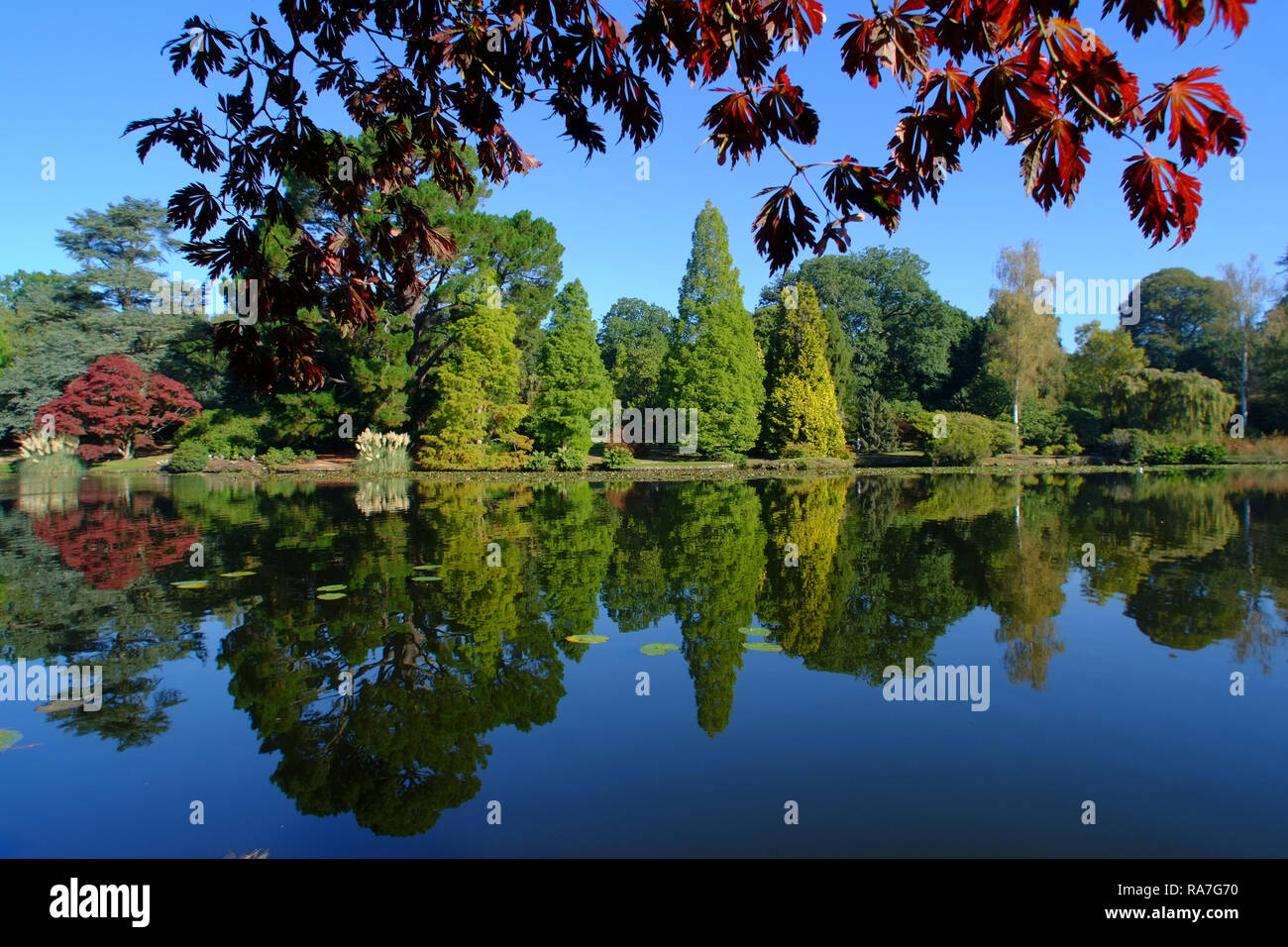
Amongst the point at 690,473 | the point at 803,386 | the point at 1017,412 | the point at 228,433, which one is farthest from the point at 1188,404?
the point at 228,433

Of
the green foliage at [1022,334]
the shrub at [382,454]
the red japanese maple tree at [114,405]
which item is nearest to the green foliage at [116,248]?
the red japanese maple tree at [114,405]

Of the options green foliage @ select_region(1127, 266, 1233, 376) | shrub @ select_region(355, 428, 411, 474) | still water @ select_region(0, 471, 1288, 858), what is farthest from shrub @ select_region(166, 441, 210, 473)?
green foliage @ select_region(1127, 266, 1233, 376)

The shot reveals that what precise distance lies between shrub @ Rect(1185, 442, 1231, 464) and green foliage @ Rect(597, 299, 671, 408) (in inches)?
817

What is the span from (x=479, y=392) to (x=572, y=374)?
332 centimetres

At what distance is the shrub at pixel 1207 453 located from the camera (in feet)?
94.5

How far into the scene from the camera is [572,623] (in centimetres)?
634

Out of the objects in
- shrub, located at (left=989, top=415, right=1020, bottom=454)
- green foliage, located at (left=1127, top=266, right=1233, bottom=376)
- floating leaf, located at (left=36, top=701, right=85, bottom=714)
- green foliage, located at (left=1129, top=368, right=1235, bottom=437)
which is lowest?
floating leaf, located at (left=36, top=701, right=85, bottom=714)

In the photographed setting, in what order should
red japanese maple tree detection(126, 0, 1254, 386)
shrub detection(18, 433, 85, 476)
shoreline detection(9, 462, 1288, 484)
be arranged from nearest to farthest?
1. red japanese maple tree detection(126, 0, 1254, 386)
2. shoreline detection(9, 462, 1288, 484)
3. shrub detection(18, 433, 85, 476)

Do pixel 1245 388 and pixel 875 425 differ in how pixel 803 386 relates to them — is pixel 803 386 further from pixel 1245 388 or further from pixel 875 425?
pixel 1245 388

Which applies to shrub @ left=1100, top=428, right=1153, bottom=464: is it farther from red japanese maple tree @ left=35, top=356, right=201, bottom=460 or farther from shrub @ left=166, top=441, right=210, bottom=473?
red japanese maple tree @ left=35, top=356, right=201, bottom=460

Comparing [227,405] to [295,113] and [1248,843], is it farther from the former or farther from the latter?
[1248,843]

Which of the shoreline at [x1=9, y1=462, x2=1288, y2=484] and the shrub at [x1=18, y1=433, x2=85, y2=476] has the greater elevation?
the shrub at [x1=18, y1=433, x2=85, y2=476]

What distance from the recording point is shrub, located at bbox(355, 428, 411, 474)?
25.7m

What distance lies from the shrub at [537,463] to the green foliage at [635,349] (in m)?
6.31
